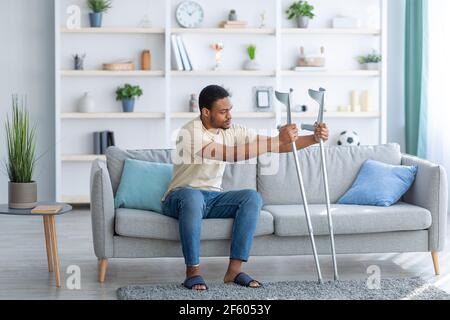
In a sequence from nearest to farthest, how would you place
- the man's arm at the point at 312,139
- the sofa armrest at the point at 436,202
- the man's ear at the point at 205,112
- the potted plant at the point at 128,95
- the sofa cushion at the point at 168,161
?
the man's arm at the point at 312,139 < the man's ear at the point at 205,112 < the sofa armrest at the point at 436,202 < the sofa cushion at the point at 168,161 < the potted plant at the point at 128,95

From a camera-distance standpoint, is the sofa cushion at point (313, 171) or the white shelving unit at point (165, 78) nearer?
the sofa cushion at point (313, 171)

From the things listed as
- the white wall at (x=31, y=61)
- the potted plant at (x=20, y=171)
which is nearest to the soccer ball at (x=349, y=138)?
the white wall at (x=31, y=61)

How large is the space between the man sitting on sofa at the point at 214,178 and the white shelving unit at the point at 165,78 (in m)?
→ 2.76

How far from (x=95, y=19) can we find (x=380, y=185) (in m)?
3.32

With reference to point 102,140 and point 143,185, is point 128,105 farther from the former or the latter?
point 143,185

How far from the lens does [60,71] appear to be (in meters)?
7.47

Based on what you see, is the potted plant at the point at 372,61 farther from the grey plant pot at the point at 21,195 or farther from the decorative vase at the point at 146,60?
the grey plant pot at the point at 21,195

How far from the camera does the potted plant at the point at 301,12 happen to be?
7578 mm

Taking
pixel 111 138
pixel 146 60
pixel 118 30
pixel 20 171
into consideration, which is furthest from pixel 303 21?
pixel 20 171

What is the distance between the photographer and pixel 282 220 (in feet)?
15.7

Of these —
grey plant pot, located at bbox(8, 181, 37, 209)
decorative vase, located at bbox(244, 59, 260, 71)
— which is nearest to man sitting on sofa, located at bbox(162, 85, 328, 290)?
grey plant pot, located at bbox(8, 181, 37, 209)

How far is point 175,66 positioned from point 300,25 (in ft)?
3.70

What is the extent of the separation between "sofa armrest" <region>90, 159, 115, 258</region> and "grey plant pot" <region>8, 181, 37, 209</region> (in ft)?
1.16
